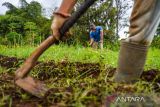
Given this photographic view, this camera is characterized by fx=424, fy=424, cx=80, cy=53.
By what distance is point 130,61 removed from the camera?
3.42 meters

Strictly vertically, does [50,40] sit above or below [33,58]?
above

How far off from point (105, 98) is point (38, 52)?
0.75 metres

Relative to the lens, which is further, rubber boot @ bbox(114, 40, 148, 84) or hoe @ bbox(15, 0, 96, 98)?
rubber boot @ bbox(114, 40, 148, 84)

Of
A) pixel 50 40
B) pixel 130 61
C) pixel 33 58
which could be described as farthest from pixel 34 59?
pixel 130 61

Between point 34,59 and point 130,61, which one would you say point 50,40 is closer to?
point 34,59

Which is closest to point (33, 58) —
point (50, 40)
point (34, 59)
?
point (34, 59)

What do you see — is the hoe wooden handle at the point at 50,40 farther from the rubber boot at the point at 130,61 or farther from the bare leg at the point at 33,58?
the rubber boot at the point at 130,61

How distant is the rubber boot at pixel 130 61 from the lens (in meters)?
3.40

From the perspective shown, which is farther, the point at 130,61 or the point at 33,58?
the point at 130,61

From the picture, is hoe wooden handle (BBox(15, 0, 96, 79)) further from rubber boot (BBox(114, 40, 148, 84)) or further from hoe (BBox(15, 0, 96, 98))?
rubber boot (BBox(114, 40, 148, 84))

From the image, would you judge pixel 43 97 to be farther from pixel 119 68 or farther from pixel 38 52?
pixel 119 68

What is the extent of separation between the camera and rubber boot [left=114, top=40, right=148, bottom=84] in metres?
3.40

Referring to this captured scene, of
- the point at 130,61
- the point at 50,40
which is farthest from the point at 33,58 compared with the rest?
the point at 130,61

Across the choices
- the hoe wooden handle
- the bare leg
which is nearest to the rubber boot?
the hoe wooden handle
